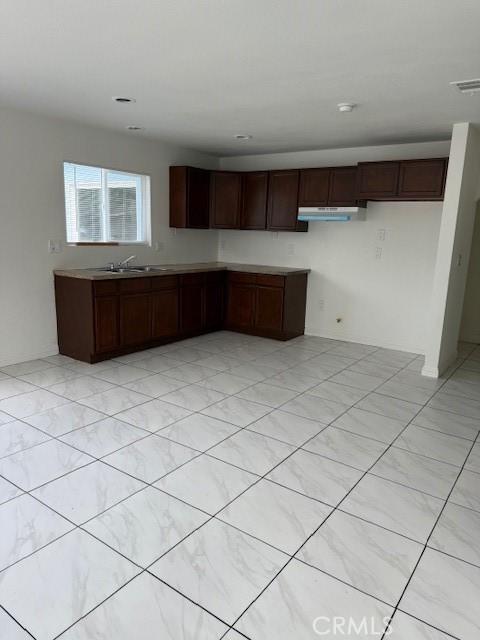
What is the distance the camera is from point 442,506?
231 centimetres

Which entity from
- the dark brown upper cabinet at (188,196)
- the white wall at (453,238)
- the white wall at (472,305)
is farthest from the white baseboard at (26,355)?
the white wall at (472,305)

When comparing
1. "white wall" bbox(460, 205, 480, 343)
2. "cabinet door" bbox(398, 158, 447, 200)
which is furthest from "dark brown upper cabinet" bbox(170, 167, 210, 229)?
"white wall" bbox(460, 205, 480, 343)

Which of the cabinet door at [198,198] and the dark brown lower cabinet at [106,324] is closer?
the dark brown lower cabinet at [106,324]

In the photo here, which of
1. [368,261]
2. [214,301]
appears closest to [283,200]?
[368,261]

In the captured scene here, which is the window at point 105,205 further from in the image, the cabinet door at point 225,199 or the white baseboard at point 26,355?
the white baseboard at point 26,355

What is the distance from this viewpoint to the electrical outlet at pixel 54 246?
4.42 meters

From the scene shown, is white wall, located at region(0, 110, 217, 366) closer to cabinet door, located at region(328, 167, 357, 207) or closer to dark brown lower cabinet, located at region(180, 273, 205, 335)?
dark brown lower cabinet, located at region(180, 273, 205, 335)

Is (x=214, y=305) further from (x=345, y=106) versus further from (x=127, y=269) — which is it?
(x=345, y=106)

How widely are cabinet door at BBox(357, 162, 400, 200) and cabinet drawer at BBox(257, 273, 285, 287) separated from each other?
1301mm

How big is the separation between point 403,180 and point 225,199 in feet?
7.69

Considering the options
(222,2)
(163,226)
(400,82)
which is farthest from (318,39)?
(163,226)

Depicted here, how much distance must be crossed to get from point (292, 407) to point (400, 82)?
242cm

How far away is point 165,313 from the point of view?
16.8 ft

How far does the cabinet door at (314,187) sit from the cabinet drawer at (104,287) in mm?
2499
